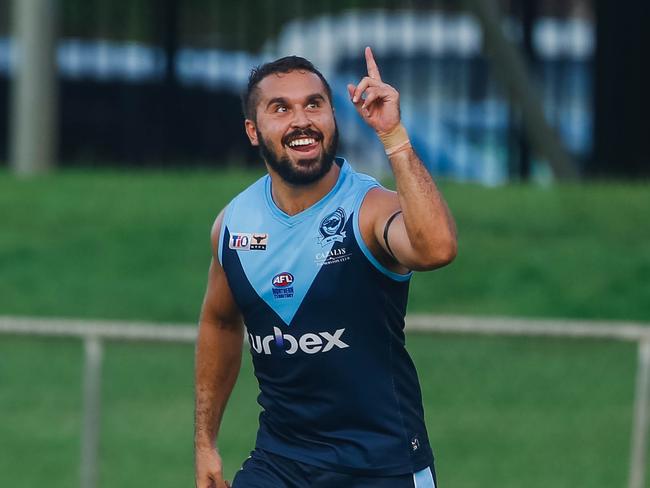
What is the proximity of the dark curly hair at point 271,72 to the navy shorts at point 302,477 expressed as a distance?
1.06m

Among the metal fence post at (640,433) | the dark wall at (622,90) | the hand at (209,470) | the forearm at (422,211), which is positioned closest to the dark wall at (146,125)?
the dark wall at (622,90)

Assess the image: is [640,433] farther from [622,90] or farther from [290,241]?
[622,90]

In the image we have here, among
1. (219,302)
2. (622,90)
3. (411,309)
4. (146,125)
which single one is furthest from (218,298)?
(146,125)

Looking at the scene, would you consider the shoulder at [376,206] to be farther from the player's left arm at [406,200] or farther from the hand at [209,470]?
the hand at [209,470]

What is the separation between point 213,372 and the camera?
17.7ft

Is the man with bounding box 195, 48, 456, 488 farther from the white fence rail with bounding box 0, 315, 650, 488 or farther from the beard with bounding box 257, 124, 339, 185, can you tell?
the white fence rail with bounding box 0, 315, 650, 488

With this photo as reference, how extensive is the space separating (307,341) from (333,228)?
0.35 meters

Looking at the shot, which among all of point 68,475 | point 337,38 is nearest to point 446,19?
point 337,38

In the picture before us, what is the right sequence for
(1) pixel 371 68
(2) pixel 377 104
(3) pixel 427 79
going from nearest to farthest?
(2) pixel 377 104, (1) pixel 371 68, (3) pixel 427 79

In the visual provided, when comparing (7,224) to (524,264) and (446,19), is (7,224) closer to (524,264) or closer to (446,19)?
(524,264)

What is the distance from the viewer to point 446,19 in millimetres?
20344

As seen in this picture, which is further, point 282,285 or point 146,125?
point 146,125

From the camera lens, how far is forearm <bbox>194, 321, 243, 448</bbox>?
5391 mm

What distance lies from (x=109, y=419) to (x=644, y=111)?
8.20m
